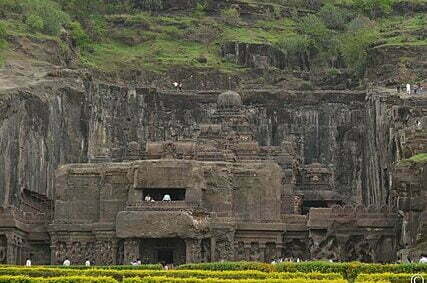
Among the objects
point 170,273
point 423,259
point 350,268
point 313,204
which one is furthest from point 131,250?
point 170,273

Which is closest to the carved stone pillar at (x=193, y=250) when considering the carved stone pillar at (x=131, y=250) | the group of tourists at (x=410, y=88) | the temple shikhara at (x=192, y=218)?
the temple shikhara at (x=192, y=218)

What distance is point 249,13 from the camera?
123688mm

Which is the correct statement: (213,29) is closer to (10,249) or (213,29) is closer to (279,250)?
(279,250)

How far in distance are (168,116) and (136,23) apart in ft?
89.5

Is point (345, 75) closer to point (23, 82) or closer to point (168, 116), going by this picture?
point (168, 116)

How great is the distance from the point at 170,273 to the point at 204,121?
51.6 m

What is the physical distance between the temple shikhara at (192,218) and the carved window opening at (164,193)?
62 mm

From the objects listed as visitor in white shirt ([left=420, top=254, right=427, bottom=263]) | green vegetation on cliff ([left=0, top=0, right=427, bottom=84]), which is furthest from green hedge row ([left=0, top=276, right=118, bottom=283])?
green vegetation on cliff ([left=0, top=0, right=427, bottom=84])

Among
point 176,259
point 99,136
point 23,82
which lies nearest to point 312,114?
point 99,136

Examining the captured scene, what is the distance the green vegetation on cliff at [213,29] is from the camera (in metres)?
104

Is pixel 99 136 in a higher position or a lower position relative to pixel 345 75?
lower

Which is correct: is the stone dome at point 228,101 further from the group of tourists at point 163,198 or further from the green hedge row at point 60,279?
the green hedge row at point 60,279

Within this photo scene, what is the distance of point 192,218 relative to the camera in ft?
203

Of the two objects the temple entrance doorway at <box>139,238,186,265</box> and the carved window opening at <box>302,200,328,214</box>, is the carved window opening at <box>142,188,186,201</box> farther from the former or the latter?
the carved window opening at <box>302,200,328,214</box>
